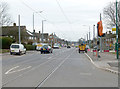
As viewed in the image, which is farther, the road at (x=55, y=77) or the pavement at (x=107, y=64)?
the pavement at (x=107, y=64)

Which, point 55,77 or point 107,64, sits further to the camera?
point 107,64

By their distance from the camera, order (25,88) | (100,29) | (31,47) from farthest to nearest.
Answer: (31,47)
(100,29)
(25,88)

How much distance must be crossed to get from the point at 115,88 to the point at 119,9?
39.2 metres

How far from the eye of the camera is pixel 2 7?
4050cm

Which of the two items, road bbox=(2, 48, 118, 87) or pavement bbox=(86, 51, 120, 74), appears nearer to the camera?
road bbox=(2, 48, 118, 87)

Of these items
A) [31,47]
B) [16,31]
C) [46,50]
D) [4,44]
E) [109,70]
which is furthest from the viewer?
[16,31]

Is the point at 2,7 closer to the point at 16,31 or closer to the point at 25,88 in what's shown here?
the point at 16,31

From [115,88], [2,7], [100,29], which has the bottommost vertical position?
[115,88]

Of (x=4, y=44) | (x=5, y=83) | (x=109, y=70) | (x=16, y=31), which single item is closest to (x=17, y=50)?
(x=4, y=44)

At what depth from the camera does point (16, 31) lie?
58281 millimetres

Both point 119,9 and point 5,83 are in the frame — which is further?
point 119,9

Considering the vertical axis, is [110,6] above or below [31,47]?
above

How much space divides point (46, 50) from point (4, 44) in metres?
10.2

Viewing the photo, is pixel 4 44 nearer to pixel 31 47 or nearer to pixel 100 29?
pixel 31 47
